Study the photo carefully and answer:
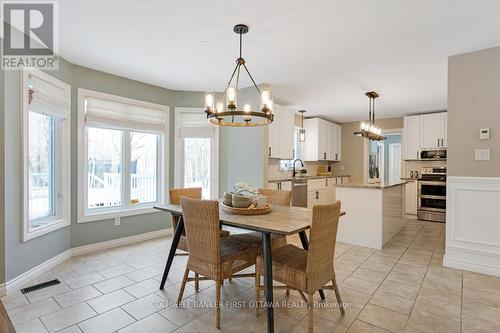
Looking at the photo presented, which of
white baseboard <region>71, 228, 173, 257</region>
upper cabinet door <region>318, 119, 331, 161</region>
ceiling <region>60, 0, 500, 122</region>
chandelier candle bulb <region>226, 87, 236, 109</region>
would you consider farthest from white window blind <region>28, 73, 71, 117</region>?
upper cabinet door <region>318, 119, 331, 161</region>

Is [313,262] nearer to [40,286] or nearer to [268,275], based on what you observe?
[268,275]

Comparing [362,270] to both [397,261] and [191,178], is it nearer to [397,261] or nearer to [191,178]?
[397,261]

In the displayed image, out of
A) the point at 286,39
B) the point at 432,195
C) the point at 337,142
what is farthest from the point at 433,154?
the point at 286,39

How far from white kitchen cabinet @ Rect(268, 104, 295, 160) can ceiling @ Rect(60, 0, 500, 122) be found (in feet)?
2.36

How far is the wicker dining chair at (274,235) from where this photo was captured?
253cm

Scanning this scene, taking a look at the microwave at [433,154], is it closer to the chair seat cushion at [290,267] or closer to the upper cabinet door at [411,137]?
the upper cabinet door at [411,137]

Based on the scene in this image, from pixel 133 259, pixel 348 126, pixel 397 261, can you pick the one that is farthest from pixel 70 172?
pixel 348 126

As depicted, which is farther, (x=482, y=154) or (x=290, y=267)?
(x=482, y=154)

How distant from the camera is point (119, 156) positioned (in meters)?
3.96

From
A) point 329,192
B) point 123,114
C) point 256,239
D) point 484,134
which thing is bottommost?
point 256,239

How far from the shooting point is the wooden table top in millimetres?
1813

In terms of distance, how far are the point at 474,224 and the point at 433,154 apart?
3.18 m

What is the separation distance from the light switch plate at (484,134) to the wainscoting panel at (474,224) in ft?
1.47

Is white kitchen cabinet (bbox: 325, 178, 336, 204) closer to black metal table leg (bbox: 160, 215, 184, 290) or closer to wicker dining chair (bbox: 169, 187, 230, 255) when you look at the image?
wicker dining chair (bbox: 169, 187, 230, 255)
